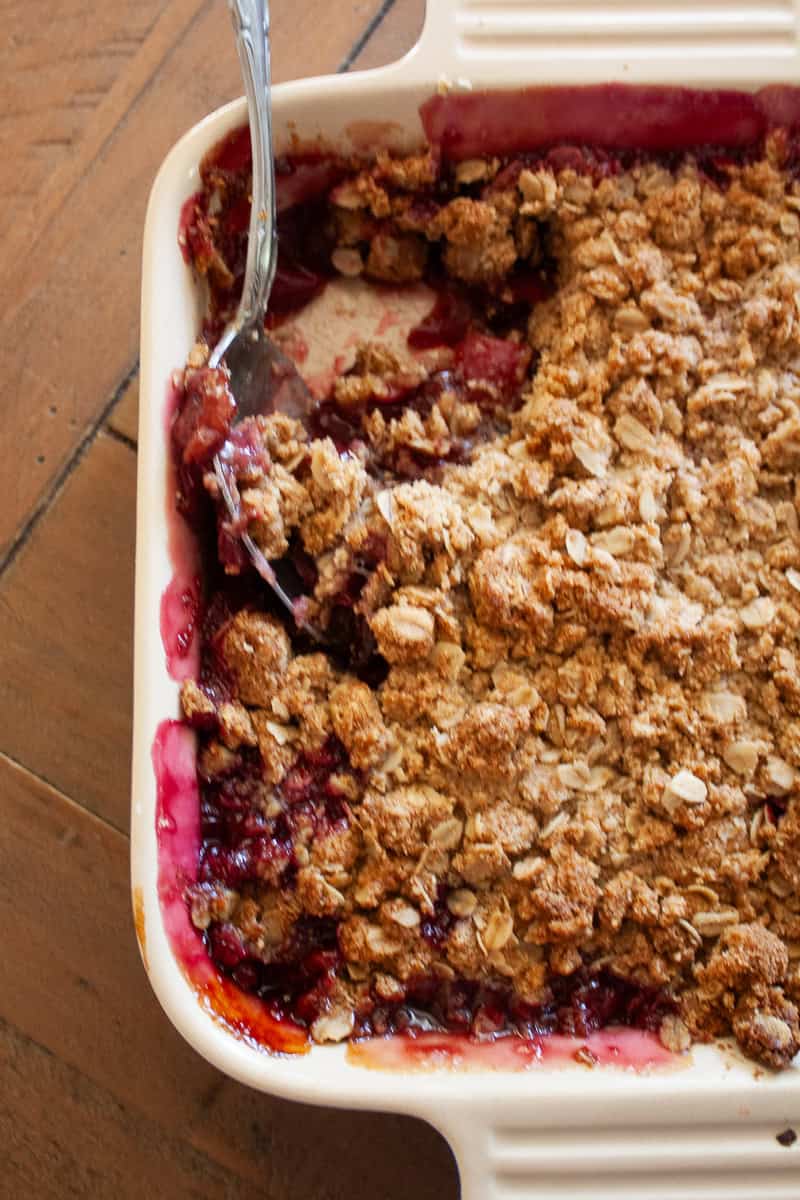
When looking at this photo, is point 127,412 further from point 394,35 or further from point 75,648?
point 394,35

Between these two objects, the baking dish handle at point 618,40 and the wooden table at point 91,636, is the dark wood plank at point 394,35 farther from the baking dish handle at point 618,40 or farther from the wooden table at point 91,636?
the baking dish handle at point 618,40

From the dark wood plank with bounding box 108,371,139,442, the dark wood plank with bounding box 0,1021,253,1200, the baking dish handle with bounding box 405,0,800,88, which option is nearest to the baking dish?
the baking dish handle with bounding box 405,0,800,88

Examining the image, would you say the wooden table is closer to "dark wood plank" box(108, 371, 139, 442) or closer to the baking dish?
"dark wood plank" box(108, 371, 139, 442)

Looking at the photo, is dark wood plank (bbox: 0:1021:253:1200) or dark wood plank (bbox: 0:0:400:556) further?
dark wood plank (bbox: 0:0:400:556)

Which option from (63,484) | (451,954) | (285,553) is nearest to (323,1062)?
(451,954)

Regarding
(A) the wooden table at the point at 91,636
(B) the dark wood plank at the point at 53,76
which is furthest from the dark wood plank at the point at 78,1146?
(B) the dark wood plank at the point at 53,76

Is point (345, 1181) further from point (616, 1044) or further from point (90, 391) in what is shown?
point (90, 391)
